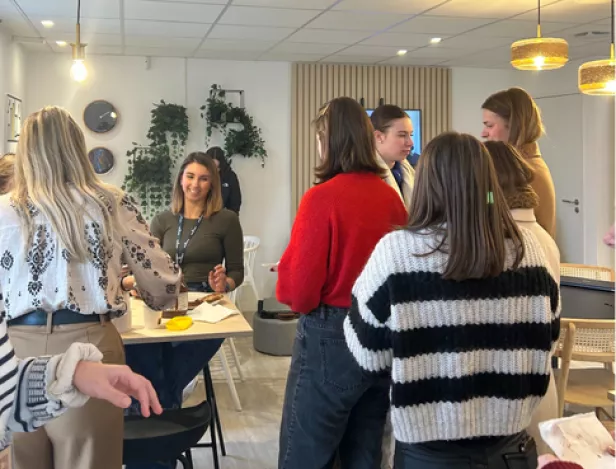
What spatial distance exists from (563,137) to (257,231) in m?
3.53

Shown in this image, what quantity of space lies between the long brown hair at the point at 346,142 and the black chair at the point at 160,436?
100 centimetres

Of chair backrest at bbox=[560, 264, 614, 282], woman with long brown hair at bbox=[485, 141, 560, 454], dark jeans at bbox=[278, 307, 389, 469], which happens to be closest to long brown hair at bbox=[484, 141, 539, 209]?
woman with long brown hair at bbox=[485, 141, 560, 454]

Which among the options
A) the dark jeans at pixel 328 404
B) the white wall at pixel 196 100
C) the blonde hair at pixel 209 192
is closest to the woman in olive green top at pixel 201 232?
the blonde hair at pixel 209 192

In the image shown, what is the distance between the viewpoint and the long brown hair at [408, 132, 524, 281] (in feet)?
4.73

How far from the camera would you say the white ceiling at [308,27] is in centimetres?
469

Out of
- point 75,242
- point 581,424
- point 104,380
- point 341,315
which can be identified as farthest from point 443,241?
point 75,242

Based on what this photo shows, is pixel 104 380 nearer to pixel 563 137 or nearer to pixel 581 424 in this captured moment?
pixel 581 424

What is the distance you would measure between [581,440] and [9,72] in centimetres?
572

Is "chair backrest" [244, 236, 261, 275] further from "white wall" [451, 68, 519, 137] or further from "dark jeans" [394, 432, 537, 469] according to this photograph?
"dark jeans" [394, 432, 537, 469]

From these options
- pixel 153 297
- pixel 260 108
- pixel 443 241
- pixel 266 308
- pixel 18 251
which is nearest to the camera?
pixel 443 241

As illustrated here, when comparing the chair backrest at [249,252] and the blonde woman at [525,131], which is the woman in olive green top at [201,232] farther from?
the chair backrest at [249,252]

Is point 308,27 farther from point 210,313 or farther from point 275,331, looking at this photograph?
point 210,313

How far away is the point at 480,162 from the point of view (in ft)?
5.00

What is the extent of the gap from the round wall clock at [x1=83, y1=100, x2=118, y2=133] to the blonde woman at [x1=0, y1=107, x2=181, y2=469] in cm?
507
